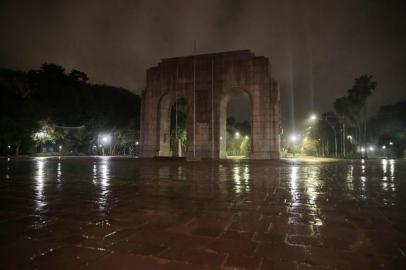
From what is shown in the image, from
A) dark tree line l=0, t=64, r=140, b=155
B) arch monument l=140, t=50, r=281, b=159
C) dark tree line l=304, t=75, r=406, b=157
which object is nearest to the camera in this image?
arch monument l=140, t=50, r=281, b=159

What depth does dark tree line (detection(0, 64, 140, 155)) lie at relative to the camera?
38.8m

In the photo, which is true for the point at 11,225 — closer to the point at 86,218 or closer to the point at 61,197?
the point at 86,218

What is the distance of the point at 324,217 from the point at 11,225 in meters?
4.40

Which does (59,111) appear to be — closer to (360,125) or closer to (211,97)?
(211,97)

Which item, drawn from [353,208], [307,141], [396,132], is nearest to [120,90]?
[307,141]

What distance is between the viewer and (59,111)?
50.5m

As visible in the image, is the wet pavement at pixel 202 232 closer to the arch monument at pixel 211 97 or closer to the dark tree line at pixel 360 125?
the arch monument at pixel 211 97

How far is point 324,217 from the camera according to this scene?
4.13m

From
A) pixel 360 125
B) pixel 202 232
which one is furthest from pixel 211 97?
pixel 360 125

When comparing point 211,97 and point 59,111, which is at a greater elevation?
point 59,111

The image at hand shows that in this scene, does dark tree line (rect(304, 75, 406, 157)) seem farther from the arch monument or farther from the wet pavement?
the wet pavement

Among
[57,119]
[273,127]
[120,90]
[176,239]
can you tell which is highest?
[120,90]

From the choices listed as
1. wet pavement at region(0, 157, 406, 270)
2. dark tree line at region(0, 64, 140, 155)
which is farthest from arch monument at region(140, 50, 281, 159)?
wet pavement at region(0, 157, 406, 270)

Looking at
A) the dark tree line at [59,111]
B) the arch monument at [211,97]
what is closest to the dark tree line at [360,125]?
the arch monument at [211,97]
